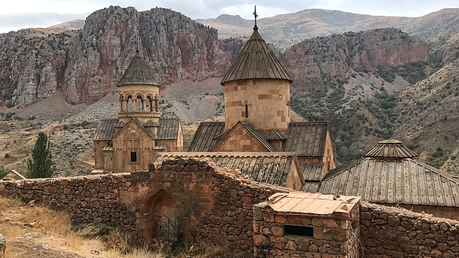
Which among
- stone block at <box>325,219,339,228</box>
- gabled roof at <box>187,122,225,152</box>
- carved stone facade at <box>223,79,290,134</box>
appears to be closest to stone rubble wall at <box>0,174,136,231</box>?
stone block at <box>325,219,339,228</box>

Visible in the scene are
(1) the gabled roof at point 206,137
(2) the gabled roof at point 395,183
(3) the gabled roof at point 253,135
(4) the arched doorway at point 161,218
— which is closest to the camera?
(4) the arched doorway at point 161,218

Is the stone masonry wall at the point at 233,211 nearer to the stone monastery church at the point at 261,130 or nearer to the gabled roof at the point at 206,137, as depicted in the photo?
the stone monastery church at the point at 261,130

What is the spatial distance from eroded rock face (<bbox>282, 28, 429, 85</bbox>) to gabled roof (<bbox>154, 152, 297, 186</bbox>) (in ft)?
229

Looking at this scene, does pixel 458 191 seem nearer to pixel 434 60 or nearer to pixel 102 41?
pixel 102 41

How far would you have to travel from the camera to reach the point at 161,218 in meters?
6.46

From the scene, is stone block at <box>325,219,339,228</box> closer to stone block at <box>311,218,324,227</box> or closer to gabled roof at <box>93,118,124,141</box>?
stone block at <box>311,218,324,227</box>

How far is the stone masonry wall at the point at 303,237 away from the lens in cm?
414

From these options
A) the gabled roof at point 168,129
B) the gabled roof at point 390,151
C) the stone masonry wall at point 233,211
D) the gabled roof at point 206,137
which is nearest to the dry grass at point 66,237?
the stone masonry wall at point 233,211

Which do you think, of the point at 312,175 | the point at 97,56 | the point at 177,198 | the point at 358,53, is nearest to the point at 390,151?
the point at 312,175

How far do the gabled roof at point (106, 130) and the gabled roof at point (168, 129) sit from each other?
2.58 m

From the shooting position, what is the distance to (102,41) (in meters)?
70.5

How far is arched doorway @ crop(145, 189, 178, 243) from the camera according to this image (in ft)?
20.4

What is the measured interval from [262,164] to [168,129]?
15.2 m

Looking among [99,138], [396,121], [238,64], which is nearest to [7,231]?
[238,64]
